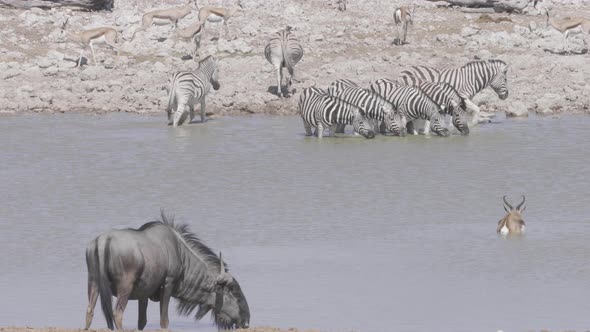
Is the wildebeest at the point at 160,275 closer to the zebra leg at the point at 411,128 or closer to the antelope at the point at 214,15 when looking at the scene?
the zebra leg at the point at 411,128

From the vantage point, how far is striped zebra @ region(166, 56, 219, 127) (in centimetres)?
2217

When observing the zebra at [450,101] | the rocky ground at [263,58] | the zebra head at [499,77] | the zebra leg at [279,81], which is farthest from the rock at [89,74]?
the zebra head at [499,77]

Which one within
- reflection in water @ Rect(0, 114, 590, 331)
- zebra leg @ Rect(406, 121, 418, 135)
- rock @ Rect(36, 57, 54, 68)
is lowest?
reflection in water @ Rect(0, 114, 590, 331)

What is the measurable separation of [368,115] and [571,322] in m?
11.4

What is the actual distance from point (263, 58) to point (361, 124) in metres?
5.59

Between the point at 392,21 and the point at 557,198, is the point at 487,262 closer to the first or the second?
the point at 557,198

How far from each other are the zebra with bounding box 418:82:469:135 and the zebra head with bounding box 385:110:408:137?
400mm

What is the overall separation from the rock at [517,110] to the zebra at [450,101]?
1.82 m

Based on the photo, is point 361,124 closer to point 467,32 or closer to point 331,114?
point 331,114

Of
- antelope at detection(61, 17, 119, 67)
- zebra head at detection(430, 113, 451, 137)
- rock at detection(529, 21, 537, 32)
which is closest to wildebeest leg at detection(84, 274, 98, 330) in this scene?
zebra head at detection(430, 113, 451, 137)

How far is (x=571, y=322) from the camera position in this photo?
10.1 metres

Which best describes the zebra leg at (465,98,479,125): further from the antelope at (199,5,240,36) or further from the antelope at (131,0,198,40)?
the antelope at (131,0,198,40)

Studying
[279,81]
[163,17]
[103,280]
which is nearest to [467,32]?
[279,81]

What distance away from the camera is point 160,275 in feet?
30.3
